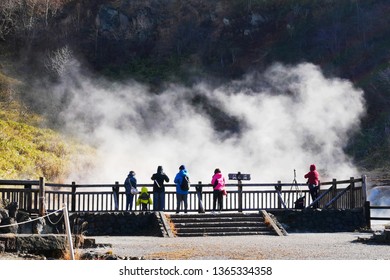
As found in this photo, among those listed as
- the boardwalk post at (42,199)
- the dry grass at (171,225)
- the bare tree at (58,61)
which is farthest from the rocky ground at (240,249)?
the bare tree at (58,61)

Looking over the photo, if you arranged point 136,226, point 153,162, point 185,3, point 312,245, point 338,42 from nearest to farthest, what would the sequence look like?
point 312,245
point 136,226
point 153,162
point 338,42
point 185,3

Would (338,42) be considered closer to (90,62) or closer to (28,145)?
(90,62)

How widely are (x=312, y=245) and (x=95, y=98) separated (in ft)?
115

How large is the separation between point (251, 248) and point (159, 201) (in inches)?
363

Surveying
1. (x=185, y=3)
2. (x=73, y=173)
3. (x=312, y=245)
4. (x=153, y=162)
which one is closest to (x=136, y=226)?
(x=312, y=245)

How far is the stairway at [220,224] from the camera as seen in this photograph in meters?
25.2

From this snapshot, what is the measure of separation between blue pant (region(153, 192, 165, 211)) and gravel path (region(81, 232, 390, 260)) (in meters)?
3.97

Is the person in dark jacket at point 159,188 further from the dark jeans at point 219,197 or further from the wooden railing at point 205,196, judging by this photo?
the dark jeans at point 219,197

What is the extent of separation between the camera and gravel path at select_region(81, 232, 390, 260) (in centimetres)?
1706

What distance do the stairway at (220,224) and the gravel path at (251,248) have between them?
1379 mm

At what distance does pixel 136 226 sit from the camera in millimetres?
26500

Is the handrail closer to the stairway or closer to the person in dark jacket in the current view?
the person in dark jacket
